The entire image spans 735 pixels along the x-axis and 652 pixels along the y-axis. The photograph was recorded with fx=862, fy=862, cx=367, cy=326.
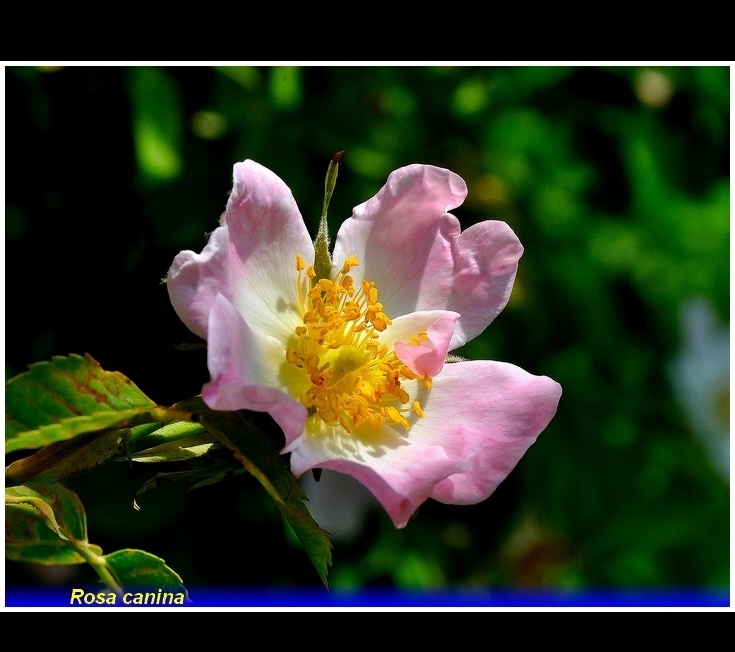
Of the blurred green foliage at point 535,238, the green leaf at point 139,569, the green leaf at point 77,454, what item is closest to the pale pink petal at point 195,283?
the green leaf at point 77,454

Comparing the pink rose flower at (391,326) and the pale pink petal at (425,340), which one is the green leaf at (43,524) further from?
the pale pink petal at (425,340)

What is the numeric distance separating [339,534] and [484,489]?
95 centimetres

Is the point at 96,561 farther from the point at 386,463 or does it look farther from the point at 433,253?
the point at 433,253

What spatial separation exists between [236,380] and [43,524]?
0.22 metres

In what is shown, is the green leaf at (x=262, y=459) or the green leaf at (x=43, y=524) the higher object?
the green leaf at (x=262, y=459)

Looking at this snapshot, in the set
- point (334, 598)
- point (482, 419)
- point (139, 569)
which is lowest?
point (334, 598)

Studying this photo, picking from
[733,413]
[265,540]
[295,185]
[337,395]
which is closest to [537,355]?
[733,413]

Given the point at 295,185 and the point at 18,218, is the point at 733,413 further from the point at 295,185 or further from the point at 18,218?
the point at 18,218

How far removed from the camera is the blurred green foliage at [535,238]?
4.79 feet

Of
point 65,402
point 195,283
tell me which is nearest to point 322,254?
point 195,283

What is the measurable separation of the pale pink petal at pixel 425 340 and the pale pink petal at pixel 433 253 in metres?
0.02

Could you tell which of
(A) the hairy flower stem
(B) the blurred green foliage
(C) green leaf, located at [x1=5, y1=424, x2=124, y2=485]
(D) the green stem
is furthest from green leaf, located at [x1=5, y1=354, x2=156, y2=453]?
(B) the blurred green foliage

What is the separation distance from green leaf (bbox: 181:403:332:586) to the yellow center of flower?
15 centimetres

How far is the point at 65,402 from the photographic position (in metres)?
0.70
